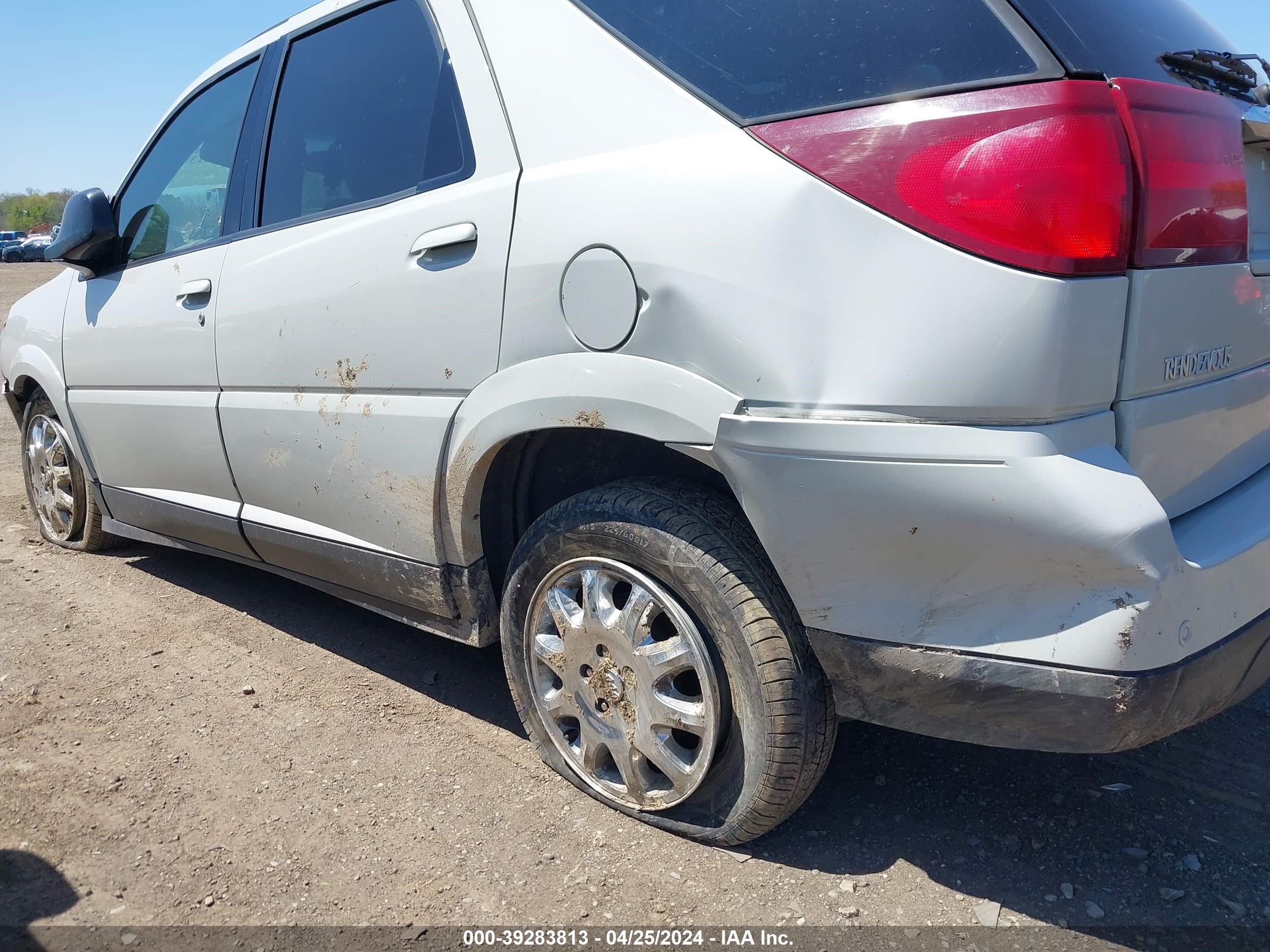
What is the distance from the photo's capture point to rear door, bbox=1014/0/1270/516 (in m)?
1.63

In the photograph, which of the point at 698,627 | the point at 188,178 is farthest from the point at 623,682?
the point at 188,178

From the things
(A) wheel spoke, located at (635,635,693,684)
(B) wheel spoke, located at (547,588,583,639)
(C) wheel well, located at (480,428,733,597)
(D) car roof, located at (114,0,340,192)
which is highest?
(D) car roof, located at (114,0,340,192)

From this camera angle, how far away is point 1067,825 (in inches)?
88.8

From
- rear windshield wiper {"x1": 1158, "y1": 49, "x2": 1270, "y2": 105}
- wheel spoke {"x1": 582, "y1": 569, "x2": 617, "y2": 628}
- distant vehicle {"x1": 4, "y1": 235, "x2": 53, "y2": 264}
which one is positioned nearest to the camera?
rear windshield wiper {"x1": 1158, "y1": 49, "x2": 1270, "y2": 105}

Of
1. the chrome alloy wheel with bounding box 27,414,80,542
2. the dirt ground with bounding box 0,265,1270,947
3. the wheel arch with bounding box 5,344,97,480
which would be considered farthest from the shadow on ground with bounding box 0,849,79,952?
the chrome alloy wheel with bounding box 27,414,80,542

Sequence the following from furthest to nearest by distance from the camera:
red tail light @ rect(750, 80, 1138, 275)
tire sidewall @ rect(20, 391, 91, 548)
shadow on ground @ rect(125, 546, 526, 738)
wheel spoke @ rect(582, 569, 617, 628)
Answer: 1. tire sidewall @ rect(20, 391, 91, 548)
2. shadow on ground @ rect(125, 546, 526, 738)
3. wheel spoke @ rect(582, 569, 617, 628)
4. red tail light @ rect(750, 80, 1138, 275)

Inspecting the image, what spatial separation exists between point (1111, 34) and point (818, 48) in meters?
0.52

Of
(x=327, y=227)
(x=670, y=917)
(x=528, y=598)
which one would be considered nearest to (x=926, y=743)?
(x=670, y=917)

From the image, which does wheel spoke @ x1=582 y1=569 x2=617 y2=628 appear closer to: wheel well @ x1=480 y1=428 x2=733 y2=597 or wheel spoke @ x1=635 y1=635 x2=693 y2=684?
wheel spoke @ x1=635 y1=635 x2=693 y2=684

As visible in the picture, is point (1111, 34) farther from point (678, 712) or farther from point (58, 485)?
point (58, 485)

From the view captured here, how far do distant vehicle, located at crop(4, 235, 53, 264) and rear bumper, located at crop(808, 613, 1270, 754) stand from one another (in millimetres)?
51681

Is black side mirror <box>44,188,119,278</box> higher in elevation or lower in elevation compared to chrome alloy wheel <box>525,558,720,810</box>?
higher

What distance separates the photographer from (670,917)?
1991 mm

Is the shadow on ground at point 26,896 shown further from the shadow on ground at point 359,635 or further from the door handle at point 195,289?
the door handle at point 195,289
